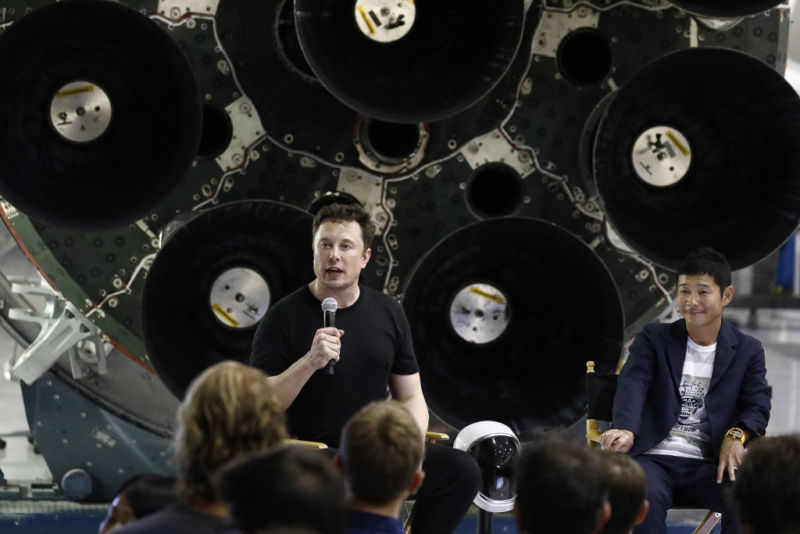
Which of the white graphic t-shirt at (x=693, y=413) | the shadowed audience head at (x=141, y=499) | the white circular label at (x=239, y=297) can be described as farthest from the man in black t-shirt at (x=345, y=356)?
the shadowed audience head at (x=141, y=499)

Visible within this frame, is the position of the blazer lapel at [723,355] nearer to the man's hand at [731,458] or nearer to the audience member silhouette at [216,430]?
the man's hand at [731,458]

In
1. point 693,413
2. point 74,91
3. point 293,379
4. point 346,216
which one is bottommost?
point 693,413

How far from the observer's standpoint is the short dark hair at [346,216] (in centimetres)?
356

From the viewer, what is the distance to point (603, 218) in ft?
14.4

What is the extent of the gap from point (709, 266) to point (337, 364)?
1.27 m

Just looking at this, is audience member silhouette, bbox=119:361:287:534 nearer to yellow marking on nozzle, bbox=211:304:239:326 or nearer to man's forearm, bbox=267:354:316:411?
man's forearm, bbox=267:354:316:411

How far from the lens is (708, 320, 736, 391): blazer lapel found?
377cm

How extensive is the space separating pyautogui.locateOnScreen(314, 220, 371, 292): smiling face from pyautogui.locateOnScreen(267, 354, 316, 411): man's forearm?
0.92 ft

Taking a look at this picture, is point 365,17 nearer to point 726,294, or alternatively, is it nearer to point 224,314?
point 224,314

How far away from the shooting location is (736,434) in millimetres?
3623

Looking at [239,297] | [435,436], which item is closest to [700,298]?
[435,436]

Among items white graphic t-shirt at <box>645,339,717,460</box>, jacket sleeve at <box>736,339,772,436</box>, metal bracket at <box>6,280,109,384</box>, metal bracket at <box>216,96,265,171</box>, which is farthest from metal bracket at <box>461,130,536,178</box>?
metal bracket at <box>6,280,109,384</box>

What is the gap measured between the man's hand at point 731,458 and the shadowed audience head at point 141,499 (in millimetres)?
1907

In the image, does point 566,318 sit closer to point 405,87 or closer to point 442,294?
point 442,294
